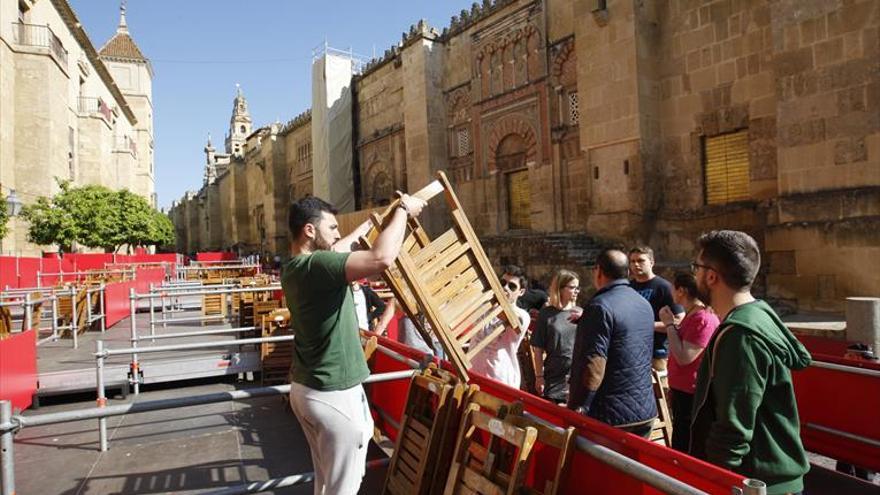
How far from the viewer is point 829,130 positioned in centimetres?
895

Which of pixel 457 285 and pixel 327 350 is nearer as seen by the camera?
pixel 327 350

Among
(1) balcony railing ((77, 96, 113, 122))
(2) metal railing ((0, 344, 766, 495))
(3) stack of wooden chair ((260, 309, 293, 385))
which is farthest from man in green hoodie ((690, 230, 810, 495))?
(1) balcony railing ((77, 96, 113, 122))

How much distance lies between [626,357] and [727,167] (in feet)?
35.1

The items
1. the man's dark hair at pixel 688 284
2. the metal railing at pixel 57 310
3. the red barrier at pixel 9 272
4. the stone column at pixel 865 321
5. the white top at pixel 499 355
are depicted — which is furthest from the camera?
the red barrier at pixel 9 272

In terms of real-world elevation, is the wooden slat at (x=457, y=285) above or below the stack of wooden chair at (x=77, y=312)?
above

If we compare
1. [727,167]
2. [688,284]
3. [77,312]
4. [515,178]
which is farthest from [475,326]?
[515,178]

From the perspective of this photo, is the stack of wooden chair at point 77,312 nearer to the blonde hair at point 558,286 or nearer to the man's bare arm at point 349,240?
the man's bare arm at point 349,240

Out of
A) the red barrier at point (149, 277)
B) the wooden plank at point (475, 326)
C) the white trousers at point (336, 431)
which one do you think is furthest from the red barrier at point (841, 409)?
the red barrier at point (149, 277)

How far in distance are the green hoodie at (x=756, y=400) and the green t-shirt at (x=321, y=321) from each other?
144 centimetres

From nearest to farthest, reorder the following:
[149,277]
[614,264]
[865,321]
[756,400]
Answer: [756,400] < [614,264] < [865,321] < [149,277]

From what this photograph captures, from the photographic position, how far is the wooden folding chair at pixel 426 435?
2.99m

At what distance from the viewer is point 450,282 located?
3.00 metres

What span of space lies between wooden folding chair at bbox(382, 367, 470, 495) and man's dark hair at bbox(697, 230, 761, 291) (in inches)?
59.5

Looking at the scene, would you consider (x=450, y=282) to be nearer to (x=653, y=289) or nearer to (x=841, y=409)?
(x=653, y=289)
